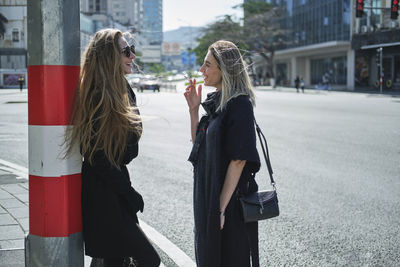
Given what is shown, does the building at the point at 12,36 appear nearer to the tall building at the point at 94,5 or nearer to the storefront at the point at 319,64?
the storefront at the point at 319,64

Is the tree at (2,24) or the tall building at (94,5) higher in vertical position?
the tall building at (94,5)

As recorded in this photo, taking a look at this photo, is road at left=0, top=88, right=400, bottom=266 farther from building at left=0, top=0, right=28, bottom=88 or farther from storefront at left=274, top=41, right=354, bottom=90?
building at left=0, top=0, right=28, bottom=88

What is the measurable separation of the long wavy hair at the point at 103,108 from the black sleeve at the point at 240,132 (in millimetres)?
486

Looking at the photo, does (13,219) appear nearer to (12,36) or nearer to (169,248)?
(169,248)

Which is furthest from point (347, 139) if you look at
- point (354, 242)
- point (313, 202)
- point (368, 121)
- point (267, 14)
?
point (267, 14)

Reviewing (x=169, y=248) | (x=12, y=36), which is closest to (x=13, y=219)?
(x=169, y=248)

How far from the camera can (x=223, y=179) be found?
8.66 feet

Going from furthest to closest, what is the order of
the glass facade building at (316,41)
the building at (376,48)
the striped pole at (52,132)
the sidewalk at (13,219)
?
the glass facade building at (316,41) < the building at (376,48) < the sidewalk at (13,219) < the striped pole at (52,132)

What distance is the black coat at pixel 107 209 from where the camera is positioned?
2428 mm

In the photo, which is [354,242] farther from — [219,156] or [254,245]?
[219,156]

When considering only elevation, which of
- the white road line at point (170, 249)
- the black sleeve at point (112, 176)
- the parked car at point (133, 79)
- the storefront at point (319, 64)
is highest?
the storefront at point (319, 64)

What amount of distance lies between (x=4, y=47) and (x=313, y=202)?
68414 mm

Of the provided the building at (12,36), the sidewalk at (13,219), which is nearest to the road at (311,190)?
the sidewalk at (13,219)

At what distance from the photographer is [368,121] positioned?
14.9 m
